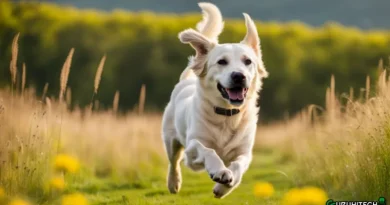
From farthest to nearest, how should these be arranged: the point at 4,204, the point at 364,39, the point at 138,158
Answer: the point at 364,39 < the point at 138,158 < the point at 4,204

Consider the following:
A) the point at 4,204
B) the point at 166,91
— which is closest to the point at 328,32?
the point at 166,91

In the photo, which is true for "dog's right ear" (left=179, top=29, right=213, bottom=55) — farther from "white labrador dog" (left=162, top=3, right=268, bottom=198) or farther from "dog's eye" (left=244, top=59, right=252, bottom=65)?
"dog's eye" (left=244, top=59, right=252, bottom=65)

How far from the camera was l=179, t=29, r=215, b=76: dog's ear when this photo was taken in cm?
711

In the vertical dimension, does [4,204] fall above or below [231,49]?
below

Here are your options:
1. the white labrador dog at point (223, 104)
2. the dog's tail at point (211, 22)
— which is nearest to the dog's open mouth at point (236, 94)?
the white labrador dog at point (223, 104)

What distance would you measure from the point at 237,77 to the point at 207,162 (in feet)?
2.90

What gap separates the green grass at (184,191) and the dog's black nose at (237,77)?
5.26ft

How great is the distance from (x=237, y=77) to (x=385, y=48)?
22874mm

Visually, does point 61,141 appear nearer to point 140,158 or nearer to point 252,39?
Result: point 140,158

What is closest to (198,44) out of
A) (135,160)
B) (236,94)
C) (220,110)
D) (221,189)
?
(220,110)

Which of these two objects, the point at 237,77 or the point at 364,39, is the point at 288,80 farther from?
the point at 237,77

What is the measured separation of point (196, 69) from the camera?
713 centimetres

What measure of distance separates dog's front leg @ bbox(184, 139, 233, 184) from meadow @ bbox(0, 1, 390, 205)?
36 centimetres

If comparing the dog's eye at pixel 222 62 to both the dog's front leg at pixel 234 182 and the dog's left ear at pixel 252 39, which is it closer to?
the dog's left ear at pixel 252 39
